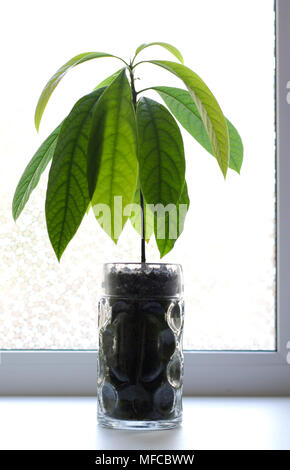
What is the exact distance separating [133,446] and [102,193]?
1.24ft

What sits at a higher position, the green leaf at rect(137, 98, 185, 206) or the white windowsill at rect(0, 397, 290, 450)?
the green leaf at rect(137, 98, 185, 206)

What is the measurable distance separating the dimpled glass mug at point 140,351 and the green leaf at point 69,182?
14cm

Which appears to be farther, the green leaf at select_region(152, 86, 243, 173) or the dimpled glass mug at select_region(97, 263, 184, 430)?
the green leaf at select_region(152, 86, 243, 173)

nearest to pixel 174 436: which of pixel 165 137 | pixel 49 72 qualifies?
→ pixel 165 137

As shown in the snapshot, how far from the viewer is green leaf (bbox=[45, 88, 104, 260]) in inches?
35.1

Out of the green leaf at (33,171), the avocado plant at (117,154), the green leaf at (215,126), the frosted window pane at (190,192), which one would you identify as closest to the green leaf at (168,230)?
the avocado plant at (117,154)

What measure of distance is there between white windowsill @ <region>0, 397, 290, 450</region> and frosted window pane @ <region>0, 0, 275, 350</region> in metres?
0.16

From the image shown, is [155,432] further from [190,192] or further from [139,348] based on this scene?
[190,192]

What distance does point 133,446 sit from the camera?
89 centimetres

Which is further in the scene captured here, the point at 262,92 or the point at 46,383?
the point at 262,92

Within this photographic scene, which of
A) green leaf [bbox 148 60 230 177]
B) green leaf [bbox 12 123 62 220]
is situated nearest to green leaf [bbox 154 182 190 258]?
green leaf [bbox 148 60 230 177]

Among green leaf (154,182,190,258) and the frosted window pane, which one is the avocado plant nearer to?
green leaf (154,182,190,258)

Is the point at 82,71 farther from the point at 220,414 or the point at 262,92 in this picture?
the point at 220,414

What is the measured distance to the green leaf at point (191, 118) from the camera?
1.06 meters
